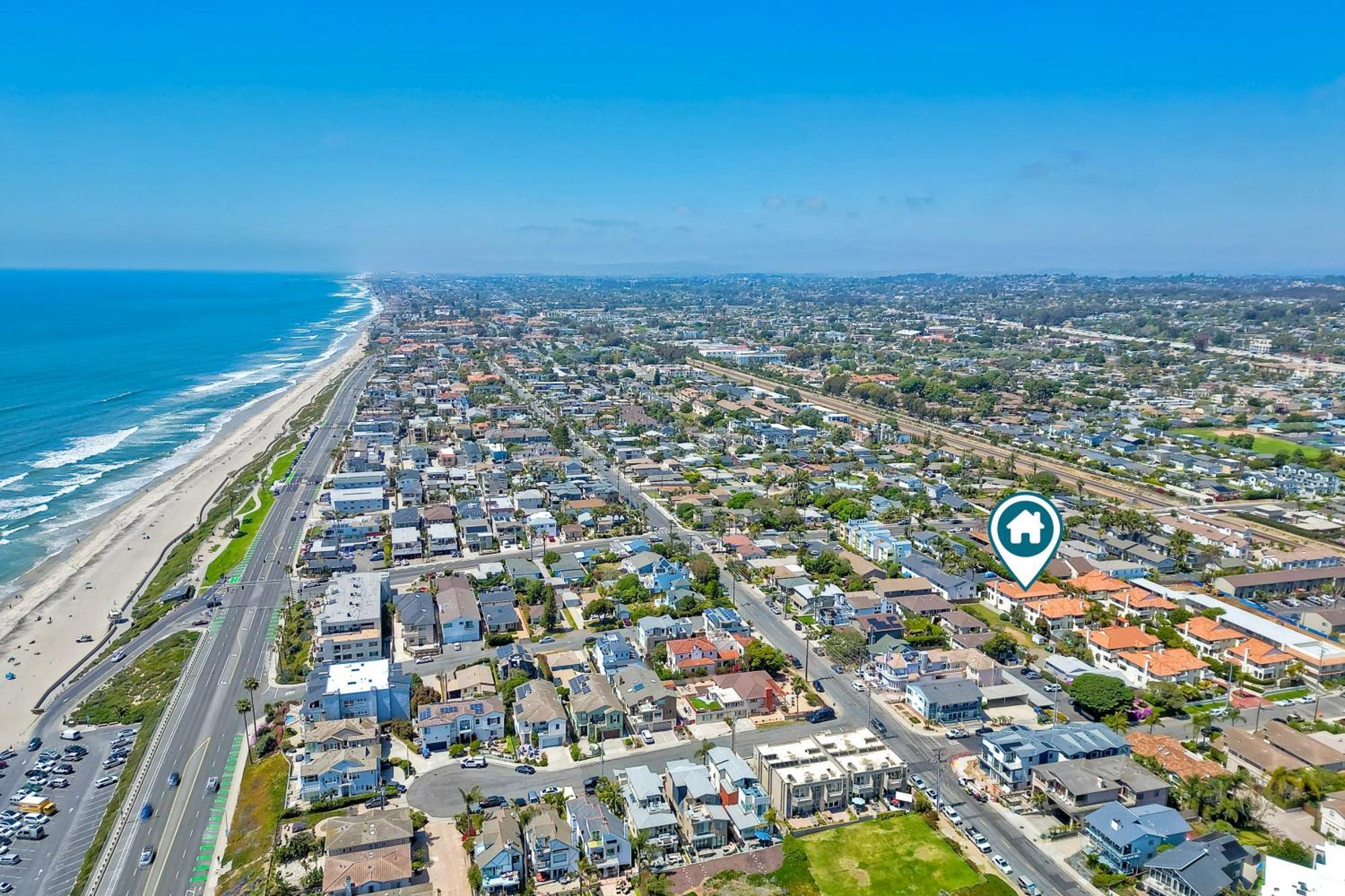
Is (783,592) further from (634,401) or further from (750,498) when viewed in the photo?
(634,401)

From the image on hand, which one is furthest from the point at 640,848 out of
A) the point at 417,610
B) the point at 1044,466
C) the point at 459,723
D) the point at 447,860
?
the point at 1044,466

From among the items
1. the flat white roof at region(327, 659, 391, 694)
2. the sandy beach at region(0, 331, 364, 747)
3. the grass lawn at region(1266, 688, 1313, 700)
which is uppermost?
the flat white roof at region(327, 659, 391, 694)

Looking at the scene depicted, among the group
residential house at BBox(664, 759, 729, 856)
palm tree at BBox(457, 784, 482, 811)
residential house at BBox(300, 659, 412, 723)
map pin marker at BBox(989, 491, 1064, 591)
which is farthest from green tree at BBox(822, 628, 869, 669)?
residential house at BBox(300, 659, 412, 723)

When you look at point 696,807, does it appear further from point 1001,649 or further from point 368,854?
point 1001,649

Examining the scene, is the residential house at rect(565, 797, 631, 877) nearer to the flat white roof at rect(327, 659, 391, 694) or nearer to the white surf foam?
the flat white roof at rect(327, 659, 391, 694)

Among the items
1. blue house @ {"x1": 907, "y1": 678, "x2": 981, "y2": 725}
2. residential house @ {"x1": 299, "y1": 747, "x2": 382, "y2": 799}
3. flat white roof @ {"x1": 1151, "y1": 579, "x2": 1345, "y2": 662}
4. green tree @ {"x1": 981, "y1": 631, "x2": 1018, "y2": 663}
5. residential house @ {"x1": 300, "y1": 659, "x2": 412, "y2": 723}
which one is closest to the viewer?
residential house @ {"x1": 299, "y1": 747, "x2": 382, "y2": 799}

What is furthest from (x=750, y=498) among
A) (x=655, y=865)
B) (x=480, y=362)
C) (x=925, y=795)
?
(x=480, y=362)

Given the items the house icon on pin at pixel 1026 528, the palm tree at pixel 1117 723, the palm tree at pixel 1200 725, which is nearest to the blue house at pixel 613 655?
the house icon on pin at pixel 1026 528
